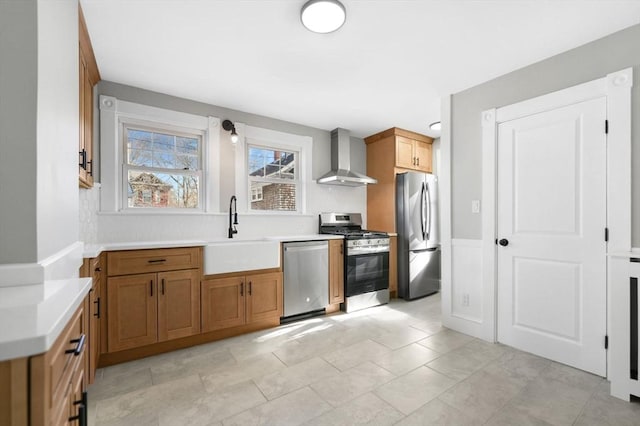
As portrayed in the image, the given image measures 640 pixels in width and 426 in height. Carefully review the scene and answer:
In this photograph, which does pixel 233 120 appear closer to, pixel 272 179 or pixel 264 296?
pixel 272 179

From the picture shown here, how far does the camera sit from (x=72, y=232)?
1.58 m

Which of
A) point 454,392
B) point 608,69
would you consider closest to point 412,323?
point 454,392

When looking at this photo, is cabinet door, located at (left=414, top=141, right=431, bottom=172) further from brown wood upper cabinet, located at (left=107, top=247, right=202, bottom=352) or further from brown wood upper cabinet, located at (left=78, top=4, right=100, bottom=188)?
brown wood upper cabinet, located at (left=78, top=4, right=100, bottom=188)

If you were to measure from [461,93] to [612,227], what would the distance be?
5.72ft

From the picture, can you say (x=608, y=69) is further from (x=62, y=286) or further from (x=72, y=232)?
(x=72, y=232)

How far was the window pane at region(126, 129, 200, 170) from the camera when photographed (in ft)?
9.80

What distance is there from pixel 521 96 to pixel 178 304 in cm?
355

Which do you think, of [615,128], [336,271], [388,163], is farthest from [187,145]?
[615,128]

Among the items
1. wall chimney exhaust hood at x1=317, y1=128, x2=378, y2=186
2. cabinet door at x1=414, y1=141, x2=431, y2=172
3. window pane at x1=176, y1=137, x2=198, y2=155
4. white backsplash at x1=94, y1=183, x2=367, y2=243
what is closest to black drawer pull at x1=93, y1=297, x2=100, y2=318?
white backsplash at x1=94, y1=183, x2=367, y2=243

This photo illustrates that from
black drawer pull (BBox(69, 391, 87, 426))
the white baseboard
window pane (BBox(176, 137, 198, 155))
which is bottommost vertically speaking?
black drawer pull (BBox(69, 391, 87, 426))

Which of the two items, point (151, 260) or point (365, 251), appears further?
point (365, 251)

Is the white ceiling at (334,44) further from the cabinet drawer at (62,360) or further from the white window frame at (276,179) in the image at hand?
the cabinet drawer at (62,360)

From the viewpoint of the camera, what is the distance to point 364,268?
3.76 metres

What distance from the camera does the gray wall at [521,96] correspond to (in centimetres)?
195
